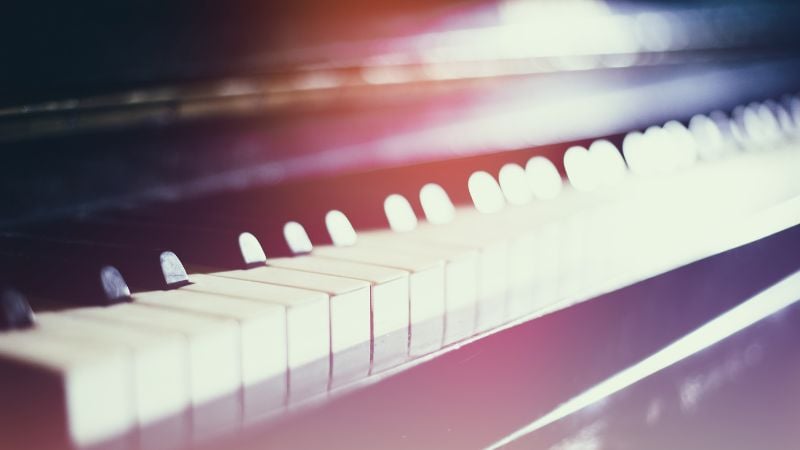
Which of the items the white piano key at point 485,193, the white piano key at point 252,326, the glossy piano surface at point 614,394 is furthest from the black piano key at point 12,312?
the white piano key at point 485,193

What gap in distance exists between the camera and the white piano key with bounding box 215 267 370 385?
91 centimetres

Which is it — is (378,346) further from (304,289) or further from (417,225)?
(417,225)

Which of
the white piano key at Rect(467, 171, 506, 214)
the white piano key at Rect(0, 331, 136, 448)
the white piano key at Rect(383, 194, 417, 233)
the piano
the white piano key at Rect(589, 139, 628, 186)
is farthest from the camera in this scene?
the white piano key at Rect(589, 139, 628, 186)

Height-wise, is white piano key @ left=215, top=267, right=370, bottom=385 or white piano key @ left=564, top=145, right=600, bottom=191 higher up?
white piano key @ left=564, top=145, right=600, bottom=191

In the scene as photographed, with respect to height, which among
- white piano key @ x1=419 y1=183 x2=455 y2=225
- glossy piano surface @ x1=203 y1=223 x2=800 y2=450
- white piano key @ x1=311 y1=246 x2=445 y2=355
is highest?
white piano key @ x1=419 y1=183 x2=455 y2=225

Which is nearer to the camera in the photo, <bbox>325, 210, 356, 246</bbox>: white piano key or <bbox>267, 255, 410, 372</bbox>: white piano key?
<bbox>267, 255, 410, 372</bbox>: white piano key

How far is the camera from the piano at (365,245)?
0.81 metres

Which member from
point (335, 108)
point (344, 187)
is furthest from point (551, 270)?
point (335, 108)

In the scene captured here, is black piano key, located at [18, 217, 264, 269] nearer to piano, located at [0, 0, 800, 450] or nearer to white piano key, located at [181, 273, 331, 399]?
piano, located at [0, 0, 800, 450]

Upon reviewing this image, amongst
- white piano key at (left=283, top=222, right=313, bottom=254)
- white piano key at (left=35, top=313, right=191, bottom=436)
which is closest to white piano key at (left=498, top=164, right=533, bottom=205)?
white piano key at (left=283, top=222, right=313, bottom=254)

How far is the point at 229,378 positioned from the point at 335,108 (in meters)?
0.73

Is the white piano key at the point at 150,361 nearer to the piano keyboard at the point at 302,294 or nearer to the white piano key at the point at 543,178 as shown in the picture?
the piano keyboard at the point at 302,294

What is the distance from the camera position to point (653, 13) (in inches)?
87.8

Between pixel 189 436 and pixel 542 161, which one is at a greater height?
pixel 542 161
